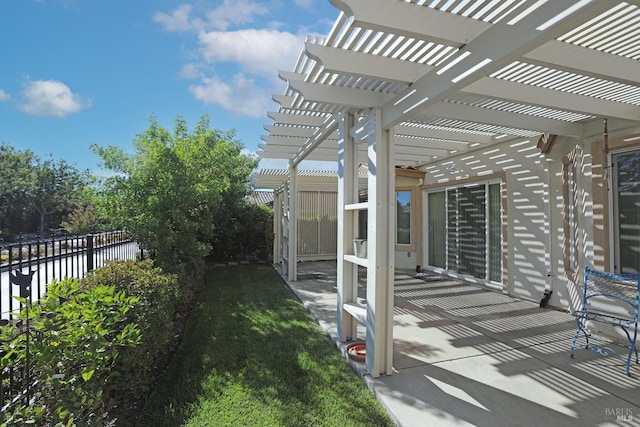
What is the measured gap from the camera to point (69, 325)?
2119 millimetres

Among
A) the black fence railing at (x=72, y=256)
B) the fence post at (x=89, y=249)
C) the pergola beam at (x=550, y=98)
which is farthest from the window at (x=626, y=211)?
the fence post at (x=89, y=249)

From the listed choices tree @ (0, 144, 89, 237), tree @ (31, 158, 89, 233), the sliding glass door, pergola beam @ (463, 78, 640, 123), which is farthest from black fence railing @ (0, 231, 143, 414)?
tree @ (31, 158, 89, 233)

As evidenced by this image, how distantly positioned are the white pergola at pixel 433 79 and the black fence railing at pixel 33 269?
8.83 feet

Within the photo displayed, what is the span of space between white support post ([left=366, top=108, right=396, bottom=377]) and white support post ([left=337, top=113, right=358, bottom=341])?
71cm

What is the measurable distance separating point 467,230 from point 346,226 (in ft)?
15.9

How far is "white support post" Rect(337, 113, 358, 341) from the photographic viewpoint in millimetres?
4125

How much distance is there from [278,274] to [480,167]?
5.81 meters

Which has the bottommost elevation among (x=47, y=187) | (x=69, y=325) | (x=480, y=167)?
(x=69, y=325)

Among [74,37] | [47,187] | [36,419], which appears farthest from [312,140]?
[47,187]

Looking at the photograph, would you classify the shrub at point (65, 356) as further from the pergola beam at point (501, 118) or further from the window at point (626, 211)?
the window at point (626, 211)

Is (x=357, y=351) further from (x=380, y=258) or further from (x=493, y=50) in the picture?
(x=493, y=50)

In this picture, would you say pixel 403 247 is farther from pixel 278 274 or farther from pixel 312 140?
pixel 312 140

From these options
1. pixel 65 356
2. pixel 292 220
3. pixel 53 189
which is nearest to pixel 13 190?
pixel 53 189

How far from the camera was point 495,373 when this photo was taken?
11.0ft
